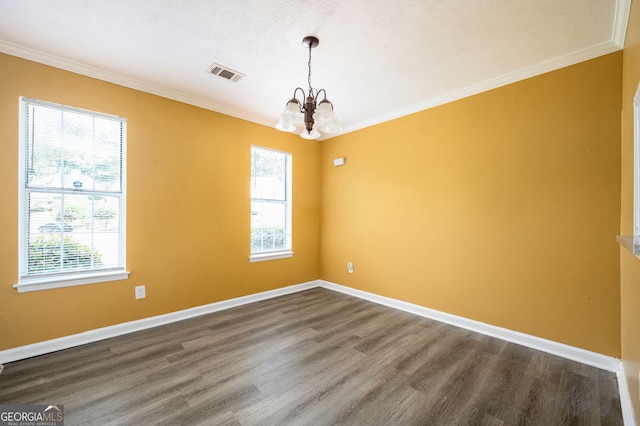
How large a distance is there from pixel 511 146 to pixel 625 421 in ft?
7.33

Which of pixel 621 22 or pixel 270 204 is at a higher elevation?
pixel 621 22

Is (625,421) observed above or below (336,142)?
below

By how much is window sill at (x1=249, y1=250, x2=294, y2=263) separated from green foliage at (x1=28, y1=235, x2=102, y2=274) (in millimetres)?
1785

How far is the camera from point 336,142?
4.58m

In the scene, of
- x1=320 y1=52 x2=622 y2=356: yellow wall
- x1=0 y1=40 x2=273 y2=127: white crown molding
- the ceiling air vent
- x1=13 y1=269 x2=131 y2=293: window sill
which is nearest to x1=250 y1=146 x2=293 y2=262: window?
x1=0 y1=40 x2=273 y2=127: white crown molding

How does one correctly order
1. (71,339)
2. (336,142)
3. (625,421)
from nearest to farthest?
(625,421), (71,339), (336,142)

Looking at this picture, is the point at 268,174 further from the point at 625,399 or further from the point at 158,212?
the point at 625,399

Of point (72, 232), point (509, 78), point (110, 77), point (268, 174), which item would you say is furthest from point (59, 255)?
point (509, 78)

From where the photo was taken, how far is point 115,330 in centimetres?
277

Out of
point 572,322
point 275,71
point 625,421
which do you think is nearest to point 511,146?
point 572,322

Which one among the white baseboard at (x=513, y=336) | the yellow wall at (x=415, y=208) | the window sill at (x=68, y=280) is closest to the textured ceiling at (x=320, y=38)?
the yellow wall at (x=415, y=208)

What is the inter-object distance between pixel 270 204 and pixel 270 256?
32.1 inches

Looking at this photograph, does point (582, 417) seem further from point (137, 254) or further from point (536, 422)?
A: point (137, 254)

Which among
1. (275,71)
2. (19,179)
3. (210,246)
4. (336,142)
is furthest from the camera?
(336,142)
